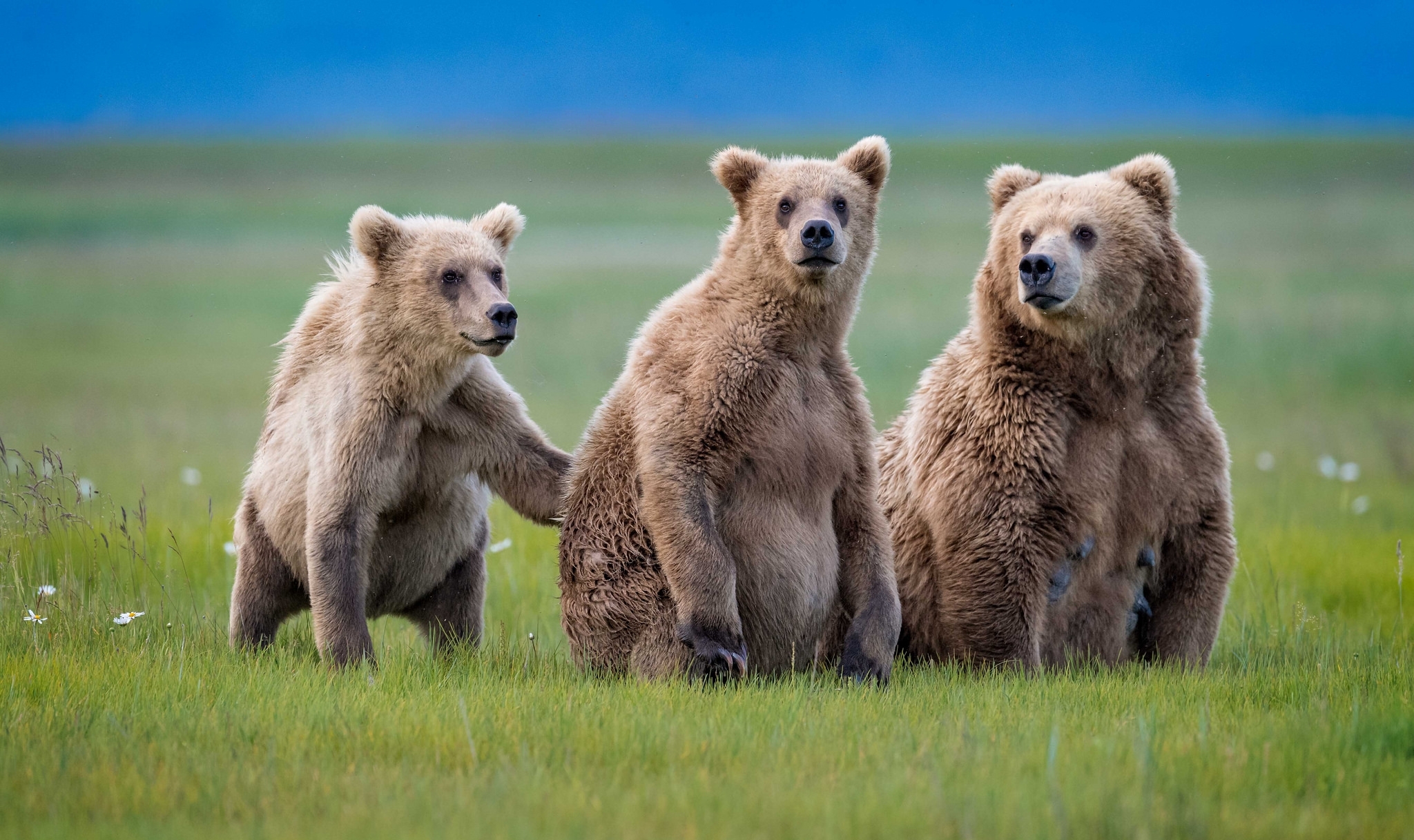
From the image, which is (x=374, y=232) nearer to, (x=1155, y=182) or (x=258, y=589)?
(x=258, y=589)

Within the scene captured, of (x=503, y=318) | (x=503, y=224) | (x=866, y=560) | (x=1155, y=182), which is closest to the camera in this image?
(x=503, y=318)

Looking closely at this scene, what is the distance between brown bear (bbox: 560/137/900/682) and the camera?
20.1 ft

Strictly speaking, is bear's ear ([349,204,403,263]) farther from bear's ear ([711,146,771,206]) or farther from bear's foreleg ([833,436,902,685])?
bear's foreleg ([833,436,902,685])

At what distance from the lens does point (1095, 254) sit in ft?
21.6

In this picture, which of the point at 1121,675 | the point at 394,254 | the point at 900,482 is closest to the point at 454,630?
the point at 394,254

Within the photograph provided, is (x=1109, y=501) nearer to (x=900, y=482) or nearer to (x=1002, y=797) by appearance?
(x=900, y=482)

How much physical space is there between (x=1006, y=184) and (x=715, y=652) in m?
2.91

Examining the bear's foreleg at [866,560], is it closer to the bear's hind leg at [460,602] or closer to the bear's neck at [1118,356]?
the bear's neck at [1118,356]

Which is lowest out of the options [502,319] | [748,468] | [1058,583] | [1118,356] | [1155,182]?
[1058,583]

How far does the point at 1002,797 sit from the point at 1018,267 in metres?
2.95

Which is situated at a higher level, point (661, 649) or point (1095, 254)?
point (1095, 254)

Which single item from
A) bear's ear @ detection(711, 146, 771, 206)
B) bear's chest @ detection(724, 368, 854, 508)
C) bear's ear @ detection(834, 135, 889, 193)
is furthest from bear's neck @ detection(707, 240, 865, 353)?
bear's ear @ detection(834, 135, 889, 193)

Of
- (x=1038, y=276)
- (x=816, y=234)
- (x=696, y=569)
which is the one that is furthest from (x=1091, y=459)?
(x=696, y=569)

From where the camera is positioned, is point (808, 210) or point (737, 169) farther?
point (737, 169)
